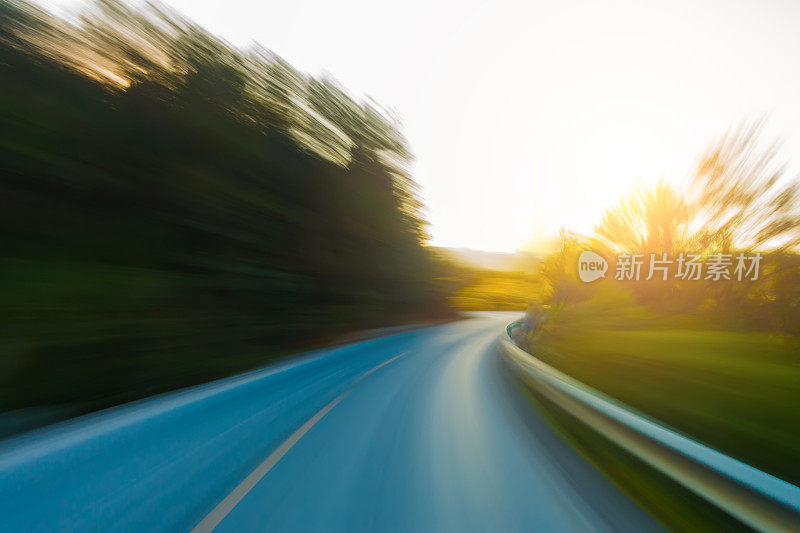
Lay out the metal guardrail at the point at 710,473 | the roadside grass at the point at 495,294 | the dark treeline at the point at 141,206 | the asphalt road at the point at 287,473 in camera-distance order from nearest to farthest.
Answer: the metal guardrail at the point at 710,473 → the asphalt road at the point at 287,473 → the dark treeline at the point at 141,206 → the roadside grass at the point at 495,294

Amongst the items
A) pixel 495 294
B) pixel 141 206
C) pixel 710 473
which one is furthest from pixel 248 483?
pixel 495 294

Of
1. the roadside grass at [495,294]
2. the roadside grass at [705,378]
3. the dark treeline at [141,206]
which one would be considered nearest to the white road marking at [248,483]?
the dark treeline at [141,206]

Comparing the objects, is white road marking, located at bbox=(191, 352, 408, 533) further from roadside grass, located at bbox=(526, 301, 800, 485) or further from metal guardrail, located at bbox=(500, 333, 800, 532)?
roadside grass, located at bbox=(526, 301, 800, 485)

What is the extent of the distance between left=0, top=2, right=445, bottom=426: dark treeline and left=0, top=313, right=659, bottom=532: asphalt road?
59.5 inches

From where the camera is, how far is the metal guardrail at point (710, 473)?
1446 millimetres

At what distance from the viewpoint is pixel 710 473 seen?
176cm

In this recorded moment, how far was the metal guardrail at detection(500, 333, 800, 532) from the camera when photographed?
1.45 m

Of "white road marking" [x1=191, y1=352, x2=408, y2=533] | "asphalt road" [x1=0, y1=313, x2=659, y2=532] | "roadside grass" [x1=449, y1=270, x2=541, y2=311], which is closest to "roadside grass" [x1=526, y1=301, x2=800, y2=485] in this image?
"asphalt road" [x1=0, y1=313, x2=659, y2=532]

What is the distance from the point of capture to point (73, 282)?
3.86 m

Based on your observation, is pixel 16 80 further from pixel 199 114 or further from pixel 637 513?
pixel 637 513

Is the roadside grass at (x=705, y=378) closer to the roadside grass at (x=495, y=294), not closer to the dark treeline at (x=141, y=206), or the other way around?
the dark treeline at (x=141, y=206)

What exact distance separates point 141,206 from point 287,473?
418 centimetres

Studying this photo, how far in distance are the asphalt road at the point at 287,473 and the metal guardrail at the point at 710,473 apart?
0.34 meters

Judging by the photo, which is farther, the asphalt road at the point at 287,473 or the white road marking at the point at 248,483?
the white road marking at the point at 248,483
